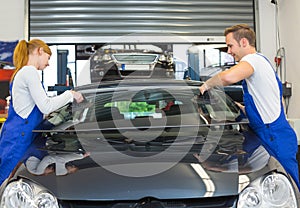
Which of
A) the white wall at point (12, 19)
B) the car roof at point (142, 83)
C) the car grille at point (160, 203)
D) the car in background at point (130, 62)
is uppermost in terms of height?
the white wall at point (12, 19)

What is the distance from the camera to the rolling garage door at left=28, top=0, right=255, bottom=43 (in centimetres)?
475

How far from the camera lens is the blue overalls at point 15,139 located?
2021mm

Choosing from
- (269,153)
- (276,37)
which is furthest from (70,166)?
(276,37)

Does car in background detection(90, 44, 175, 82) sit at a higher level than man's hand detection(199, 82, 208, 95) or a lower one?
higher

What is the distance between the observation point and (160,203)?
1261 millimetres

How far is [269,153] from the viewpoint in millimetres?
1569

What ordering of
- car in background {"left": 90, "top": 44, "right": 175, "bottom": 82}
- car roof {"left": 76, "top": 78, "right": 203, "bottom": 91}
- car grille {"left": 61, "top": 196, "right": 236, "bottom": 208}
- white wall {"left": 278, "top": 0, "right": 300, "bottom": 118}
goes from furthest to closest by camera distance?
1. white wall {"left": 278, "top": 0, "right": 300, "bottom": 118}
2. car in background {"left": 90, "top": 44, "right": 175, "bottom": 82}
3. car roof {"left": 76, "top": 78, "right": 203, "bottom": 91}
4. car grille {"left": 61, "top": 196, "right": 236, "bottom": 208}

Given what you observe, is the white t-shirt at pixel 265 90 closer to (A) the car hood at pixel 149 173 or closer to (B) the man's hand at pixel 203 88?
(B) the man's hand at pixel 203 88

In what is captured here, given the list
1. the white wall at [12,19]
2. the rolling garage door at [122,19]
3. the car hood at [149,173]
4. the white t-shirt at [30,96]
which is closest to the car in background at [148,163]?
the car hood at [149,173]

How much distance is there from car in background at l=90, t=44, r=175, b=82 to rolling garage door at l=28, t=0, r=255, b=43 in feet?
0.78

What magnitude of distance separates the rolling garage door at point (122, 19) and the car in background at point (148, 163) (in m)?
2.82

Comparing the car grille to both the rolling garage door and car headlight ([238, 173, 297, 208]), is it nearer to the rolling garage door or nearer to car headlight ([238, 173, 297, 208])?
car headlight ([238, 173, 297, 208])

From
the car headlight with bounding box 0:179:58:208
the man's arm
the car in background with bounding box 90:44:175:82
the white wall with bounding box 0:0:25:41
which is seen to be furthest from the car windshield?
the white wall with bounding box 0:0:25:41

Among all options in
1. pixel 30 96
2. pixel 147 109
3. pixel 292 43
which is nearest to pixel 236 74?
pixel 147 109
